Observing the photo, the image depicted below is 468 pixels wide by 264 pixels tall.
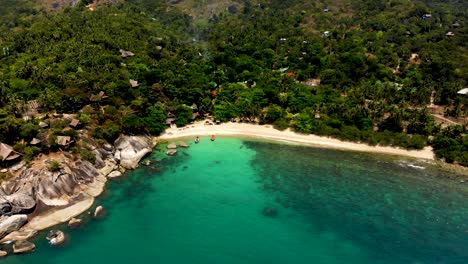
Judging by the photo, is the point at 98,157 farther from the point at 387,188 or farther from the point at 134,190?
the point at 387,188

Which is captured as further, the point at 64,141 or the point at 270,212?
the point at 64,141

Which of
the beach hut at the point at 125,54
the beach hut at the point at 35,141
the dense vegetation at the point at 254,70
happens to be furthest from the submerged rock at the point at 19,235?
the beach hut at the point at 125,54

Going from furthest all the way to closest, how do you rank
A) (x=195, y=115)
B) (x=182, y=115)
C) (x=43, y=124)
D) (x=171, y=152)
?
1. (x=195, y=115)
2. (x=182, y=115)
3. (x=171, y=152)
4. (x=43, y=124)

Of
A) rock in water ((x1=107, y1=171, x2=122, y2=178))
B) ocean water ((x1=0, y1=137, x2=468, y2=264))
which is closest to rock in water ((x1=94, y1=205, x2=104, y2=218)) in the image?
ocean water ((x1=0, y1=137, x2=468, y2=264))

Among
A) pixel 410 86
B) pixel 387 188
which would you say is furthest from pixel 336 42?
pixel 387 188

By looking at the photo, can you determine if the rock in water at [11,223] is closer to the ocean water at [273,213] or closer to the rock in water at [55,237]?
the rock in water at [55,237]

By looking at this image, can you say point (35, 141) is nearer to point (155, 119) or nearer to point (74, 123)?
point (74, 123)

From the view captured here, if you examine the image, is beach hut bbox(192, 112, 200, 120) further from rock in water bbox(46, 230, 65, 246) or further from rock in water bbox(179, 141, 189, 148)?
rock in water bbox(46, 230, 65, 246)

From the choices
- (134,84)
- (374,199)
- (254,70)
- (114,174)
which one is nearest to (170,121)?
(134,84)
